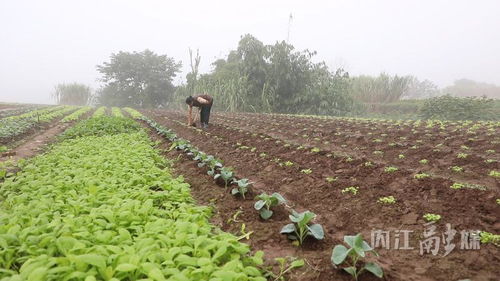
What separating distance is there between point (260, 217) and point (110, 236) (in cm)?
156

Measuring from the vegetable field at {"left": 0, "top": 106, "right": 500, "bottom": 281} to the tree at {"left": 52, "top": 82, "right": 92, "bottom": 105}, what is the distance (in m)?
42.3

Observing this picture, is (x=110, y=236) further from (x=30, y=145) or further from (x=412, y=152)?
(x=30, y=145)

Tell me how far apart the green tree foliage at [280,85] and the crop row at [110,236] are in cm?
1781

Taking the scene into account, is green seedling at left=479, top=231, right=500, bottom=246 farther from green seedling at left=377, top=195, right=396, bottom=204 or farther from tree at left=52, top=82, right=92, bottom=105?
tree at left=52, top=82, right=92, bottom=105

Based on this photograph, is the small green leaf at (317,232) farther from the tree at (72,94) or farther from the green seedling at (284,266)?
the tree at (72,94)

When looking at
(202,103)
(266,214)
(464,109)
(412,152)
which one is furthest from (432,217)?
(464,109)

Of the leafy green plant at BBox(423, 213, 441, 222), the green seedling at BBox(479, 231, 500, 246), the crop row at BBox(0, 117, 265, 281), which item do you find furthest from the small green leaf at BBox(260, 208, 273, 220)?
the green seedling at BBox(479, 231, 500, 246)

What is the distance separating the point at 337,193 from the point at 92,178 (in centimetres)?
304

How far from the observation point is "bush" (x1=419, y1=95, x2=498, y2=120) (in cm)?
1705

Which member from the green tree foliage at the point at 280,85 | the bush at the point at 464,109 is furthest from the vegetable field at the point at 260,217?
the green tree foliage at the point at 280,85

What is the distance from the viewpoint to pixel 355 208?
384 cm

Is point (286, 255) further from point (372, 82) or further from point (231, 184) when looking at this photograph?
point (372, 82)

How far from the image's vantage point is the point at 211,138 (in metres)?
8.95

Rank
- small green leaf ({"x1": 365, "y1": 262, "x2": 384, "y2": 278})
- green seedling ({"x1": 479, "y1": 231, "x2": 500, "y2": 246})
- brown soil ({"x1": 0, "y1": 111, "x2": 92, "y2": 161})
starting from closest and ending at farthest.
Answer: small green leaf ({"x1": 365, "y1": 262, "x2": 384, "y2": 278})
green seedling ({"x1": 479, "y1": 231, "x2": 500, "y2": 246})
brown soil ({"x1": 0, "y1": 111, "x2": 92, "y2": 161})
